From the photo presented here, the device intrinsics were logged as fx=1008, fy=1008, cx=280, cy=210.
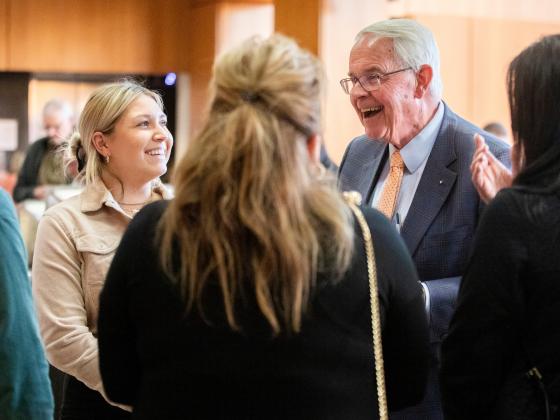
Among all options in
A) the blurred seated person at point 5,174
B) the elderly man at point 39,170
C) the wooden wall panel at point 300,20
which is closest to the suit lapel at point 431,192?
the wooden wall panel at point 300,20

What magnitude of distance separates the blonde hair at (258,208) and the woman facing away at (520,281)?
0.34m

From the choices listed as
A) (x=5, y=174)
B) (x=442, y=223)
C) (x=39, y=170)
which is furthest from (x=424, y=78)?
(x=5, y=174)

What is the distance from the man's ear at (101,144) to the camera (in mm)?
3045

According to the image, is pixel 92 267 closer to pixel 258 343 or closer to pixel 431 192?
pixel 431 192

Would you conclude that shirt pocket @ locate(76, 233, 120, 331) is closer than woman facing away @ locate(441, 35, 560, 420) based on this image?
No

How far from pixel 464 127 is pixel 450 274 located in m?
0.49

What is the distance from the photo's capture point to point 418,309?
1961 millimetres

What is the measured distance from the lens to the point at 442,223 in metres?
2.85

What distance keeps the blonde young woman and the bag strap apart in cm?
107

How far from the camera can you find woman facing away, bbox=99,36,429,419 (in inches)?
71.2

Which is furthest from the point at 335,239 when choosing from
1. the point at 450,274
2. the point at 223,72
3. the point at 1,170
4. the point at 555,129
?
the point at 1,170

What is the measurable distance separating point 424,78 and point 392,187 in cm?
36

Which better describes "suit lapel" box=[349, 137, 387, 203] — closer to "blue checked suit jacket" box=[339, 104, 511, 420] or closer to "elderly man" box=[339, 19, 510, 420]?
"elderly man" box=[339, 19, 510, 420]

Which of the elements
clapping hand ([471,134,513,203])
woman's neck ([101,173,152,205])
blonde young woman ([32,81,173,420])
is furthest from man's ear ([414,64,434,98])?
woman's neck ([101,173,152,205])
